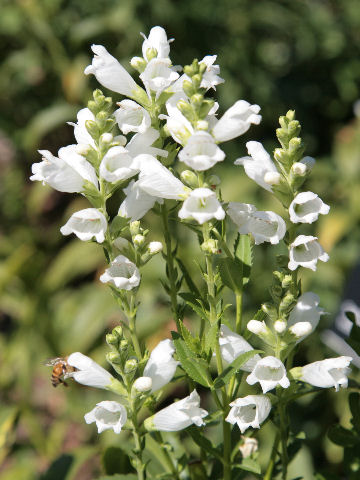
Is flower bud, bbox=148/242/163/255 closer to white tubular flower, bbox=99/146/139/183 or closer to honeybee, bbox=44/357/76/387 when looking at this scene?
white tubular flower, bbox=99/146/139/183

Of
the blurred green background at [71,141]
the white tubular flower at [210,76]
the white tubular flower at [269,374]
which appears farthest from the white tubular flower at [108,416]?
the blurred green background at [71,141]

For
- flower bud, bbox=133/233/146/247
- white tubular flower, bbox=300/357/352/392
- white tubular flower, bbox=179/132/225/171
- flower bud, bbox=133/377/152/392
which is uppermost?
white tubular flower, bbox=179/132/225/171

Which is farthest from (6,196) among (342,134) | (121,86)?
(121,86)

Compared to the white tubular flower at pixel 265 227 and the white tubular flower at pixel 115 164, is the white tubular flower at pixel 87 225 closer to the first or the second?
the white tubular flower at pixel 115 164

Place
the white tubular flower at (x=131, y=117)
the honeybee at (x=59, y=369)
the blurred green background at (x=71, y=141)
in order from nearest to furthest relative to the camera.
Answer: the white tubular flower at (x=131, y=117)
the honeybee at (x=59, y=369)
the blurred green background at (x=71, y=141)

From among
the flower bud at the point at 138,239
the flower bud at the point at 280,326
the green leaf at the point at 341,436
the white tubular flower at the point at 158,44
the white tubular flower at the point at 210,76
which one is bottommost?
the green leaf at the point at 341,436

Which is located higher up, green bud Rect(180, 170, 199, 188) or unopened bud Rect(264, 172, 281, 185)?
green bud Rect(180, 170, 199, 188)

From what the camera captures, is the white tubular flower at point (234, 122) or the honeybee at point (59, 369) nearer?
the white tubular flower at point (234, 122)

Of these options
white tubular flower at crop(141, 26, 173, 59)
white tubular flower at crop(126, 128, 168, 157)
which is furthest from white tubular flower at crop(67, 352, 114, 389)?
white tubular flower at crop(141, 26, 173, 59)
